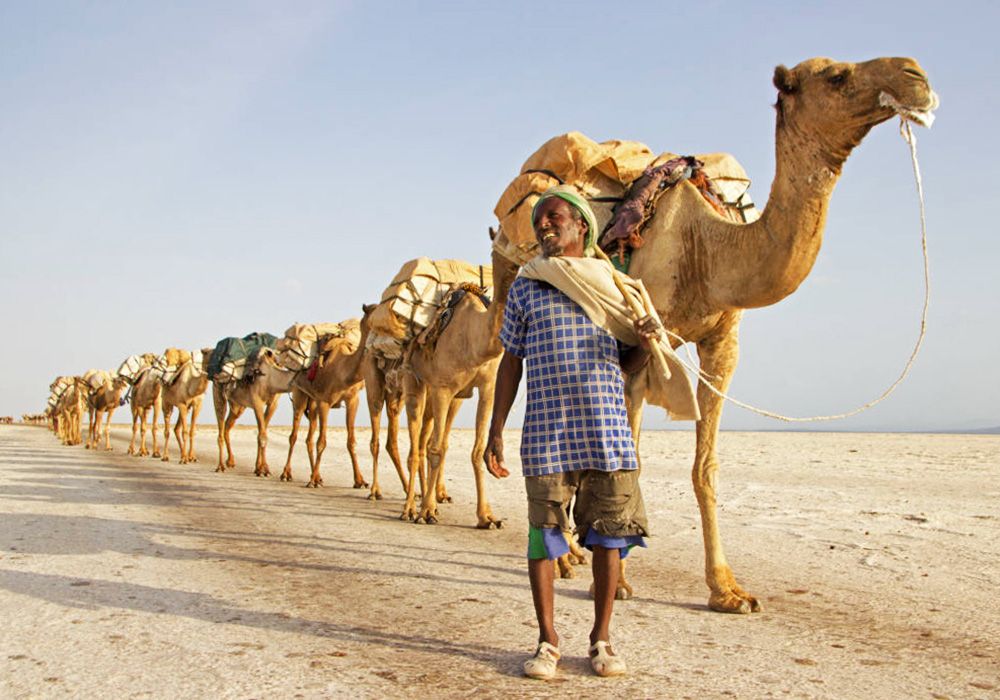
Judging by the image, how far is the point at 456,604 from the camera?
18.0 feet

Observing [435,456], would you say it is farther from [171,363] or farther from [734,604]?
[171,363]

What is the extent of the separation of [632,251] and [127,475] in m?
14.8

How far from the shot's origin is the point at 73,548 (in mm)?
7660

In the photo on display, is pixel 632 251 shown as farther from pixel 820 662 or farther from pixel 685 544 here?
pixel 685 544

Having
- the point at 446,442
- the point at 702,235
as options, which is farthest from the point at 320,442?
the point at 702,235

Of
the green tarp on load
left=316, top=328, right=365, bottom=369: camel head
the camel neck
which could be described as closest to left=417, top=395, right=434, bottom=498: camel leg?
left=316, top=328, right=365, bottom=369: camel head

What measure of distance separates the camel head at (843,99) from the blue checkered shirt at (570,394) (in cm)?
191

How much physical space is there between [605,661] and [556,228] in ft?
6.97

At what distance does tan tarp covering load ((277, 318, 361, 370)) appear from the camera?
1825 cm

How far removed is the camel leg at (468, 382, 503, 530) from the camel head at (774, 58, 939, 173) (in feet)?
17.5

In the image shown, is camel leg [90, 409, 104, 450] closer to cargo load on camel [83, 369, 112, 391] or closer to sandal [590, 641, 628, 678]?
cargo load on camel [83, 369, 112, 391]

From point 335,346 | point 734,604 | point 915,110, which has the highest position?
point 915,110

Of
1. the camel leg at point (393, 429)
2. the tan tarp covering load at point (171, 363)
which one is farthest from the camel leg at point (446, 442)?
the tan tarp covering load at point (171, 363)

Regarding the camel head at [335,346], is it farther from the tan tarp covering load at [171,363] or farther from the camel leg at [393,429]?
the tan tarp covering load at [171,363]
